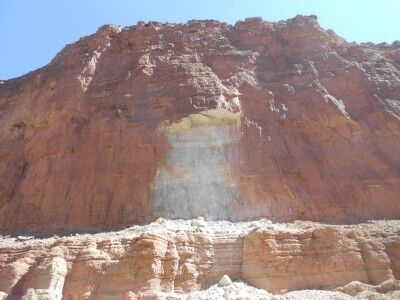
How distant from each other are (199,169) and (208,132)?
2470mm

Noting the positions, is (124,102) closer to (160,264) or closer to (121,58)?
(121,58)

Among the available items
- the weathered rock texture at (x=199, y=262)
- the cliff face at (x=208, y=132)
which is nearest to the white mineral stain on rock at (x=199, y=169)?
the cliff face at (x=208, y=132)

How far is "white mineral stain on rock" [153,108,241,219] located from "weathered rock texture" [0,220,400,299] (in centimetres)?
377

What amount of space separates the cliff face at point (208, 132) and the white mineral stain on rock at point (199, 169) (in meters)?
0.06

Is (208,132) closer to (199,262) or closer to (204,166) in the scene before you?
(204,166)

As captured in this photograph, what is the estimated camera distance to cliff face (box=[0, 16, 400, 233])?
74.5 ft

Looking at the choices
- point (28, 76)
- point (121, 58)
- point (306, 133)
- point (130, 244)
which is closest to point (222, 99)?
point (306, 133)

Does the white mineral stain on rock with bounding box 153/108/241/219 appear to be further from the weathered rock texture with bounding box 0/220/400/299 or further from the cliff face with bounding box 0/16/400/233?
the weathered rock texture with bounding box 0/220/400/299

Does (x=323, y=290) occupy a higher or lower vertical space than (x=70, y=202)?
lower

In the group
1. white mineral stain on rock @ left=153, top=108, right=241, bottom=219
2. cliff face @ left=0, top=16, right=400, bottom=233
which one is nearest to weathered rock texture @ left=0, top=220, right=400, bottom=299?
white mineral stain on rock @ left=153, top=108, right=241, bottom=219

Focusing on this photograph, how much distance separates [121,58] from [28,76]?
6.82 m

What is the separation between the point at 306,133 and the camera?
25062mm

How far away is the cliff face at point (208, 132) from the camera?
22.7 meters

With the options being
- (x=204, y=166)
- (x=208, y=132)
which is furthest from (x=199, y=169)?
(x=208, y=132)
